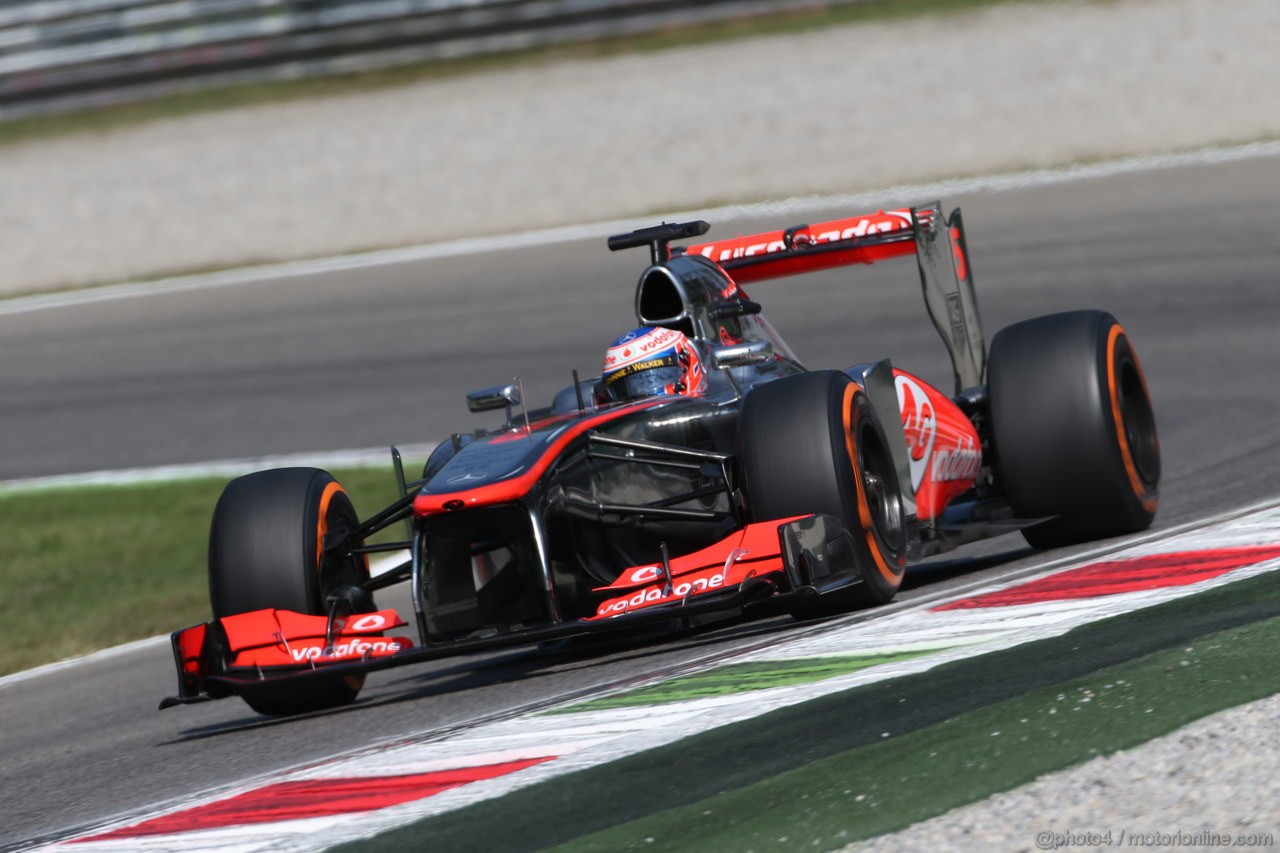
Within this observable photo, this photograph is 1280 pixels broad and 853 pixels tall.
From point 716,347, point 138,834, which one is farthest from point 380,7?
point 138,834

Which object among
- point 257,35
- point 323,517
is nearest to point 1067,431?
point 323,517

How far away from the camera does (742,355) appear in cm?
814

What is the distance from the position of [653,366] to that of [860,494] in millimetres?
A: 1296

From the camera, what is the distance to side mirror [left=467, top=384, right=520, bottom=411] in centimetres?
821

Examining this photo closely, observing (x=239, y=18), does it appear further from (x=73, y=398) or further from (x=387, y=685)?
(x=387, y=685)

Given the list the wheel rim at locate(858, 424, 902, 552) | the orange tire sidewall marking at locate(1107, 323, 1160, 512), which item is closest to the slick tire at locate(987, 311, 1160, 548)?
the orange tire sidewall marking at locate(1107, 323, 1160, 512)

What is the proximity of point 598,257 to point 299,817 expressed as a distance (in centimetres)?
1429

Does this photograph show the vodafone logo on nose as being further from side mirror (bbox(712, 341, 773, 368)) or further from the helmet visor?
side mirror (bbox(712, 341, 773, 368))

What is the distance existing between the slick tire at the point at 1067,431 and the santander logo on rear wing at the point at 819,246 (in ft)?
3.76

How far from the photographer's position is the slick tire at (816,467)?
266 inches

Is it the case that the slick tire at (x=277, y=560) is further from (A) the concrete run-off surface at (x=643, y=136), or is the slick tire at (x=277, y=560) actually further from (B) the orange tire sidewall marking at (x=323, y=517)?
(A) the concrete run-off surface at (x=643, y=136)

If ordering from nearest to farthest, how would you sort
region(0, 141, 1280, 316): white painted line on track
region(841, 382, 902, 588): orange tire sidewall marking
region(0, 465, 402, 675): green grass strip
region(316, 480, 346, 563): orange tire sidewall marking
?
1. region(841, 382, 902, 588): orange tire sidewall marking
2. region(316, 480, 346, 563): orange tire sidewall marking
3. region(0, 465, 402, 675): green grass strip
4. region(0, 141, 1280, 316): white painted line on track

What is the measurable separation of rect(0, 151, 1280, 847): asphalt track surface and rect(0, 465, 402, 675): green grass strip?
2.70 ft

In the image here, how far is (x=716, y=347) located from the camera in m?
8.18
